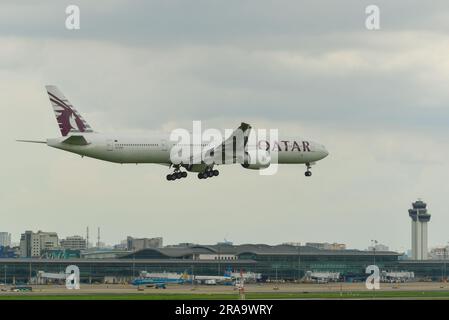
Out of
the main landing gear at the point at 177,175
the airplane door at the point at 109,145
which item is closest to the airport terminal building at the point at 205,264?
the main landing gear at the point at 177,175

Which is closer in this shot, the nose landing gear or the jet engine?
the jet engine

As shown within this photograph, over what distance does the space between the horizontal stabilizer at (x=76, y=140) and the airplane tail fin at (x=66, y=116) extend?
5211mm

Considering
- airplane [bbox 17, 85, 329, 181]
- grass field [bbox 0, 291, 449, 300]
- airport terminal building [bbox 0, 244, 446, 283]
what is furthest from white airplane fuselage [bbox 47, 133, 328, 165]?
airport terminal building [bbox 0, 244, 446, 283]

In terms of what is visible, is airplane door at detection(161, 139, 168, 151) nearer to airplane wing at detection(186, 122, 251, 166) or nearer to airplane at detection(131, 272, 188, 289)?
airplane wing at detection(186, 122, 251, 166)

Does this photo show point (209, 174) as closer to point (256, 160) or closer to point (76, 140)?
point (256, 160)

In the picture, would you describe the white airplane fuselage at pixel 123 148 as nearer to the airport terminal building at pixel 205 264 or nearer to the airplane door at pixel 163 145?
the airplane door at pixel 163 145

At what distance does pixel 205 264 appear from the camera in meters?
176

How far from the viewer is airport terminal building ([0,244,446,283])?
6673 inches

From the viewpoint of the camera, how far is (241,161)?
116 metres

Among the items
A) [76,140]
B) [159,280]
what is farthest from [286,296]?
[159,280]

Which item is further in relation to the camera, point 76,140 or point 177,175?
point 177,175

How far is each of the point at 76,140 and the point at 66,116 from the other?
7989 millimetres

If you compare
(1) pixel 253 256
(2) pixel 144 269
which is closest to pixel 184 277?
(2) pixel 144 269
